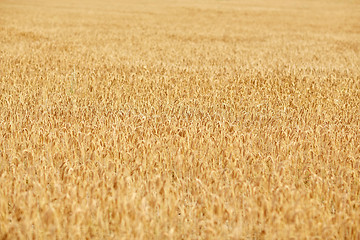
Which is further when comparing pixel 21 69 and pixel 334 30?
pixel 334 30

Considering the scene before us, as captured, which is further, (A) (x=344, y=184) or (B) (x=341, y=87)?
(B) (x=341, y=87)

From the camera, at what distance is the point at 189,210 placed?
2648 millimetres

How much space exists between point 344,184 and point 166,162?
1.39 m

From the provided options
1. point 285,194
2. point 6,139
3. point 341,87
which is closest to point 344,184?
point 285,194

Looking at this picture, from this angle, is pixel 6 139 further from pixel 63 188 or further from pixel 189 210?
pixel 189 210

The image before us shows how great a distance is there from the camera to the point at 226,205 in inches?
107

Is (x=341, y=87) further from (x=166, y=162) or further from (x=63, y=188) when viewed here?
(x=63, y=188)

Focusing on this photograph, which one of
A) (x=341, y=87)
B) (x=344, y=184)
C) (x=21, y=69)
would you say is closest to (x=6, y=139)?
(x=344, y=184)

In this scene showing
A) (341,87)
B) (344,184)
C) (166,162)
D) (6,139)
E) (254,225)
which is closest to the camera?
(254,225)

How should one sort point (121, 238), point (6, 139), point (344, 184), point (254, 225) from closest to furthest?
point (121, 238)
point (254, 225)
point (344, 184)
point (6, 139)

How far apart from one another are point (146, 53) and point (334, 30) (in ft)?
44.8

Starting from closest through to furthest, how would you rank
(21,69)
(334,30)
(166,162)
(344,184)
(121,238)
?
(121,238) < (344,184) < (166,162) < (21,69) < (334,30)

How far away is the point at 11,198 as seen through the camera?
2734 millimetres

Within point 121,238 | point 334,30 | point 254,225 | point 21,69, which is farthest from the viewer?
point 334,30
